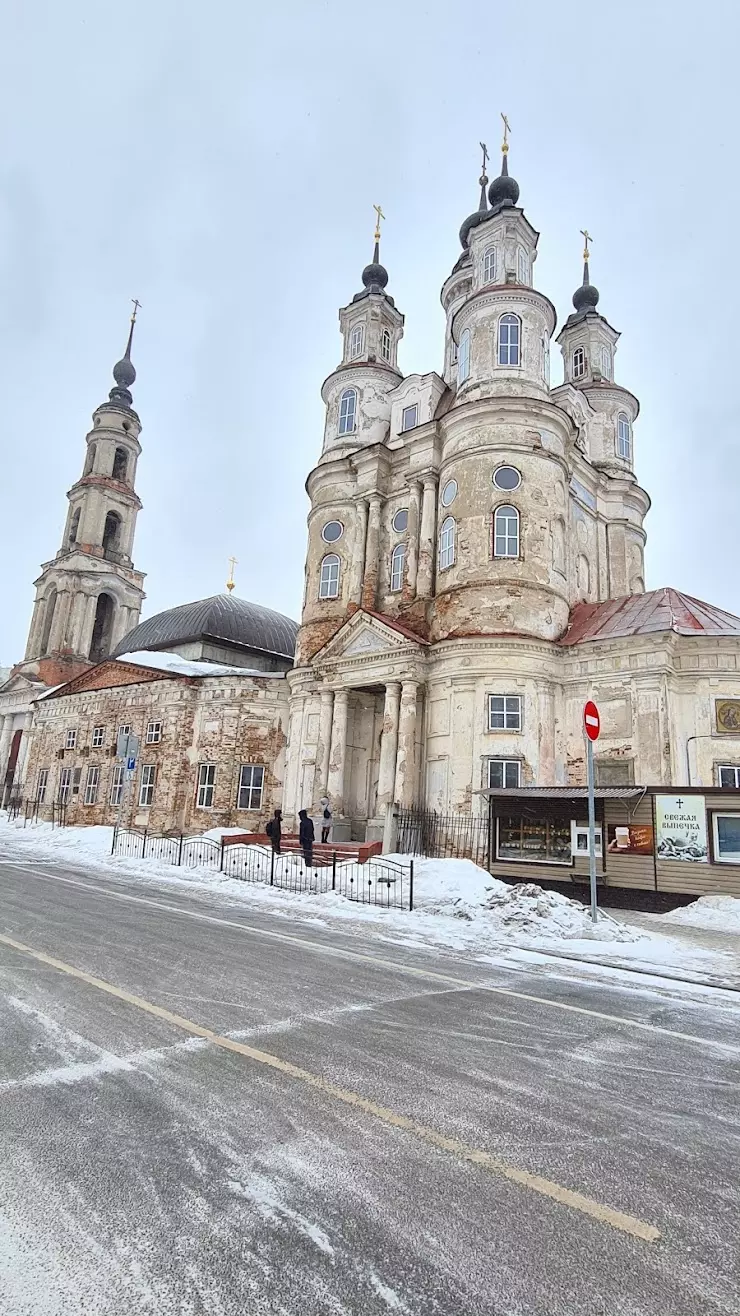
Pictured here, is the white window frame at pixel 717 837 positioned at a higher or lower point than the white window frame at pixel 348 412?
lower

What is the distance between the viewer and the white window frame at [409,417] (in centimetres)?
3153

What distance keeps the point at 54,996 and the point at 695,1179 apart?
5504 mm

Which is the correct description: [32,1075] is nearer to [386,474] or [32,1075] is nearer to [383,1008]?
[383,1008]

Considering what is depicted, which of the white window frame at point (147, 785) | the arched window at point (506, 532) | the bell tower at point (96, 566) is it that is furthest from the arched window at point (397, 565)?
the bell tower at point (96, 566)

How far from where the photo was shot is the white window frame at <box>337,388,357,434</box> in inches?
1350

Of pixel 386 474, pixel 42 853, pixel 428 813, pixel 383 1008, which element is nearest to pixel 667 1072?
pixel 383 1008

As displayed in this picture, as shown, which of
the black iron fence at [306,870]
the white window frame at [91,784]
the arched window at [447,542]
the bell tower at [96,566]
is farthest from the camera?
the bell tower at [96,566]

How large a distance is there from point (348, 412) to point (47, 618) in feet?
110

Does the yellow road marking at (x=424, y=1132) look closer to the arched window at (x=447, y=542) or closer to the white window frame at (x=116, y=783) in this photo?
the arched window at (x=447, y=542)

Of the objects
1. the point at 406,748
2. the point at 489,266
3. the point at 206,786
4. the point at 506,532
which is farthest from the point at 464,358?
the point at 206,786

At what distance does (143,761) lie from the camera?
112 feet

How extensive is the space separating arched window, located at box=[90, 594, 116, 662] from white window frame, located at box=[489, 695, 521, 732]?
137 feet

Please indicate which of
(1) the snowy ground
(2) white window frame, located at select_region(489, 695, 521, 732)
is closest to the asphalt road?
(1) the snowy ground

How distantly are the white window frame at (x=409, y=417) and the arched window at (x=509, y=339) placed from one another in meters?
4.67
